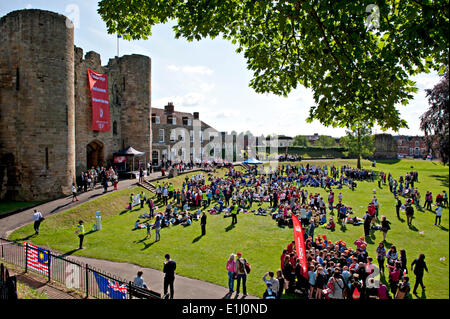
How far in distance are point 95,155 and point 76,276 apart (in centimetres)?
2508

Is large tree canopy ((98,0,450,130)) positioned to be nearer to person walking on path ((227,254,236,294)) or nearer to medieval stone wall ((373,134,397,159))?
person walking on path ((227,254,236,294))

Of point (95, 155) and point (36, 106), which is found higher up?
point (36, 106)

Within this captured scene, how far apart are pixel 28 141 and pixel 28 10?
33.1ft

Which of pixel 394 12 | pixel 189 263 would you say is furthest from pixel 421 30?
pixel 189 263

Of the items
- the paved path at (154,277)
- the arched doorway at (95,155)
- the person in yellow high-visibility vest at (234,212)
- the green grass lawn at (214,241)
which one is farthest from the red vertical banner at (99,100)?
the person in yellow high-visibility vest at (234,212)

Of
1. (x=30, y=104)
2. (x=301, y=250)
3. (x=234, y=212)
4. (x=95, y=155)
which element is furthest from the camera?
(x=95, y=155)

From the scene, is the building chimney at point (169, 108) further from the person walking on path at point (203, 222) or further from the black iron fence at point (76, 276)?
the black iron fence at point (76, 276)

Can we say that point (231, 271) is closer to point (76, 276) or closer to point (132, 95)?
point (76, 276)

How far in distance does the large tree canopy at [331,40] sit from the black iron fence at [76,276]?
659 cm

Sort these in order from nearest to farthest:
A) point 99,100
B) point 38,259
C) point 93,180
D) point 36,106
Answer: point 38,259, point 36,106, point 93,180, point 99,100

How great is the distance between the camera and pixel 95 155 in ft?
103

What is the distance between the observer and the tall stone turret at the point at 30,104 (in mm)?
20688

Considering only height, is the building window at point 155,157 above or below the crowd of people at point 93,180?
above

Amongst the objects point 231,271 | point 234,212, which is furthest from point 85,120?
point 231,271
